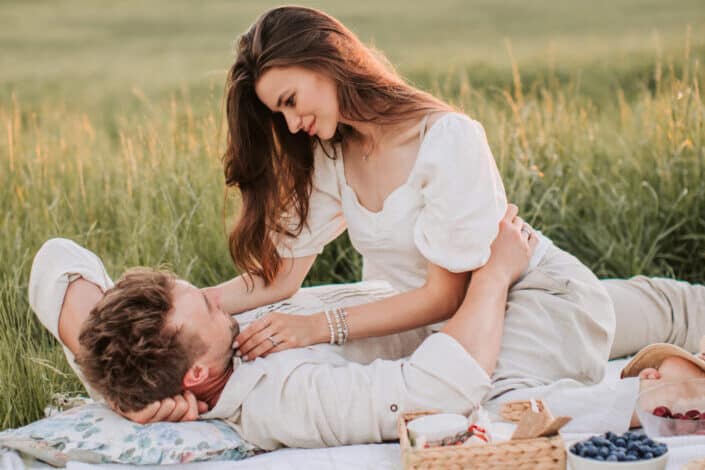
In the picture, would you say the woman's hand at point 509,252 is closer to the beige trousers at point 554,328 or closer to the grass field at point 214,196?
the beige trousers at point 554,328

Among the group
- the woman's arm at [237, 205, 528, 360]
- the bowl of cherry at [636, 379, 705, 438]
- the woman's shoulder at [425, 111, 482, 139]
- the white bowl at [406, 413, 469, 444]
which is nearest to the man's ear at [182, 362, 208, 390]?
the woman's arm at [237, 205, 528, 360]

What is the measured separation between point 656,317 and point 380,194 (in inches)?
42.4

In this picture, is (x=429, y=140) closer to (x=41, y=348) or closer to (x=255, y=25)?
(x=255, y=25)

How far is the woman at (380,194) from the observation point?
2.86 m

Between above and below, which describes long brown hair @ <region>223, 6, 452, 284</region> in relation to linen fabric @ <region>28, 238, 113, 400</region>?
above

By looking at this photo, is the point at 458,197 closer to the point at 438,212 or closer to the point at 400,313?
the point at 438,212

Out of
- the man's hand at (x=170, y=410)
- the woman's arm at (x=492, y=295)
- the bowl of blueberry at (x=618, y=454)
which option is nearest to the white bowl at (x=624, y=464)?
the bowl of blueberry at (x=618, y=454)

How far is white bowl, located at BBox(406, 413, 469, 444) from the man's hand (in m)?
0.61

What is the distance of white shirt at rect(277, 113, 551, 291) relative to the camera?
2850mm

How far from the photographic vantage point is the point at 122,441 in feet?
8.36

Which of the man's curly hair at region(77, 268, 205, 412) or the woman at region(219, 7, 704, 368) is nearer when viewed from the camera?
the man's curly hair at region(77, 268, 205, 412)

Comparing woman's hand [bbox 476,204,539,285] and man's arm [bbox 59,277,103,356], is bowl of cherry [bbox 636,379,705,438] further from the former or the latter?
man's arm [bbox 59,277,103,356]

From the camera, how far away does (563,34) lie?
1276 centimetres

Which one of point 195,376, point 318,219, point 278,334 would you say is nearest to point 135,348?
point 195,376
